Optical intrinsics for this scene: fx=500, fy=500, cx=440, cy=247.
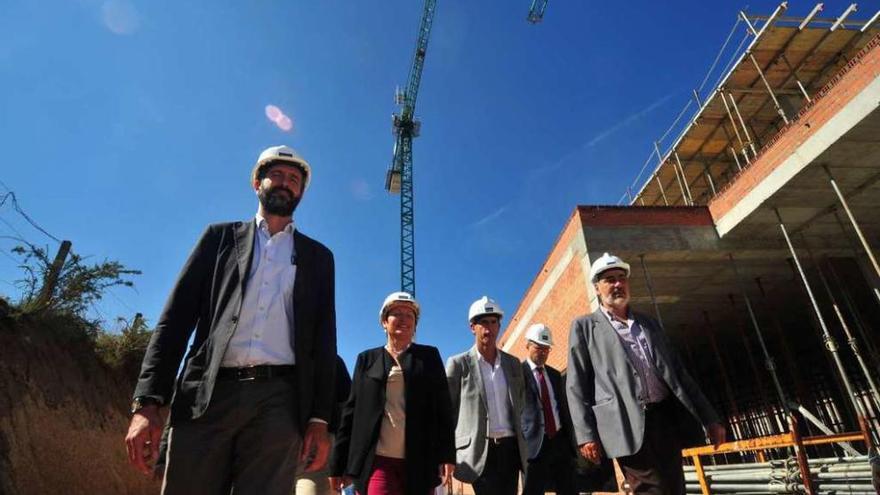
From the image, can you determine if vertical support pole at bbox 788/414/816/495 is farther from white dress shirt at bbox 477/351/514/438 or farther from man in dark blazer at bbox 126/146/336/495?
man in dark blazer at bbox 126/146/336/495

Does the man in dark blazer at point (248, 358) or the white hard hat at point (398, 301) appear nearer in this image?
the man in dark blazer at point (248, 358)

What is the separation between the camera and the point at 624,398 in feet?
10.3

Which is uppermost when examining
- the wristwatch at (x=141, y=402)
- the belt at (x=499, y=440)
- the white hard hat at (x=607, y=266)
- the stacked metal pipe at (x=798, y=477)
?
the white hard hat at (x=607, y=266)

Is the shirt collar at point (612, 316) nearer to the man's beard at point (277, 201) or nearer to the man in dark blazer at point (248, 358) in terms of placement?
the man in dark blazer at point (248, 358)

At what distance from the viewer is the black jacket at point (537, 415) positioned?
14.8ft

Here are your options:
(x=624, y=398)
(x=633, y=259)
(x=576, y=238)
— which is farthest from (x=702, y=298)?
(x=624, y=398)

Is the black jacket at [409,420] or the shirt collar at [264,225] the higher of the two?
the shirt collar at [264,225]

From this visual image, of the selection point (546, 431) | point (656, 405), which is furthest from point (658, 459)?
point (546, 431)

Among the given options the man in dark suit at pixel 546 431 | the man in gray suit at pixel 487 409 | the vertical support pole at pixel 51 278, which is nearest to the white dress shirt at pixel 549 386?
the man in dark suit at pixel 546 431

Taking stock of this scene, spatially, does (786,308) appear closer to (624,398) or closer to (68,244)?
(624,398)

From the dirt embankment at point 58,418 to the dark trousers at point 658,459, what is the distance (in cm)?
806

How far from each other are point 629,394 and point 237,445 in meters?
2.29

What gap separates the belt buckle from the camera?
6.57 ft

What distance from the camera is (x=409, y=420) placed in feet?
11.3
